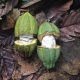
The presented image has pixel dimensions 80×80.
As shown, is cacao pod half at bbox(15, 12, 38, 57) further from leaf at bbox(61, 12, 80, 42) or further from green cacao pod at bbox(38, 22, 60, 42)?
leaf at bbox(61, 12, 80, 42)

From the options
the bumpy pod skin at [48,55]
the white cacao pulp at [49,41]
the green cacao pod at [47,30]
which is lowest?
the bumpy pod skin at [48,55]

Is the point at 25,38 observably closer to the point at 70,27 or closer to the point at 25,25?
the point at 25,25

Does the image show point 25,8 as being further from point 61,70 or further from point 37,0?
point 61,70

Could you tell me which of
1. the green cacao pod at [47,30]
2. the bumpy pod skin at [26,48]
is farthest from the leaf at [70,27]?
the bumpy pod skin at [26,48]

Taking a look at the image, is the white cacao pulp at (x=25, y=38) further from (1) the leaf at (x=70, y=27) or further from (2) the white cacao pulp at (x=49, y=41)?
(1) the leaf at (x=70, y=27)

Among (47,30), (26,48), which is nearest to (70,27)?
(47,30)

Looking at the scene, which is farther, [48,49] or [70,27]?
[70,27]

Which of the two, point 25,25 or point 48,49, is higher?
point 25,25
